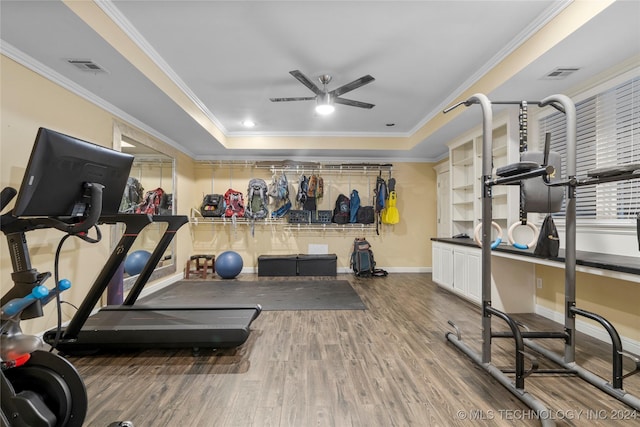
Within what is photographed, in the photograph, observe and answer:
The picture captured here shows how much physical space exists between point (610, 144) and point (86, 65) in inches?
196

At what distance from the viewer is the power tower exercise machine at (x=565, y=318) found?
1760 millimetres

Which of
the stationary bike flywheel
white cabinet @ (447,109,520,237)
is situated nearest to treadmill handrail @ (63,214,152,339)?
the stationary bike flywheel

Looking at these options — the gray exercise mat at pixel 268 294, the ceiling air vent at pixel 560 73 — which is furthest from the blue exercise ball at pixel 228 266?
the ceiling air vent at pixel 560 73

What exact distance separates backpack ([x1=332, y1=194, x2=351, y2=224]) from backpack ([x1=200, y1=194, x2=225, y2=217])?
7.83 feet

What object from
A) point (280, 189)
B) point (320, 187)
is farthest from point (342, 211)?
point (280, 189)

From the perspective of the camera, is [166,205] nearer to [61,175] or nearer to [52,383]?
[61,175]

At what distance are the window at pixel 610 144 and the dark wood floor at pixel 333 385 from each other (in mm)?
1298

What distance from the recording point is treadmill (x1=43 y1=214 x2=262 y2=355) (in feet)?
7.38

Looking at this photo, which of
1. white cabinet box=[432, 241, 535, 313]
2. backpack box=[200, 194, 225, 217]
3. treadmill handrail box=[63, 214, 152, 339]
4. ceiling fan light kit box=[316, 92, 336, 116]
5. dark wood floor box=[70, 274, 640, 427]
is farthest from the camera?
backpack box=[200, 194, 225, 217]

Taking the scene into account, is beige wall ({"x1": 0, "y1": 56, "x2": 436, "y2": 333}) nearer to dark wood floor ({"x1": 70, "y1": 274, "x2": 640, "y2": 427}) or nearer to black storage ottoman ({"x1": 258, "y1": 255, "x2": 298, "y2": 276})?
black storage ottoman ({"x1": 258, "y1": 255, "x2": 298, "y2": 276})

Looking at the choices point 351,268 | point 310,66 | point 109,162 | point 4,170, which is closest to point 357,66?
point 310,66

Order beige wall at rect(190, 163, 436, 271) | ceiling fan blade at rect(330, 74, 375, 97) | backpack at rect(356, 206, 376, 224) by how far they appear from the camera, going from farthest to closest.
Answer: beige wall at rect(190, 163, 436, 271) < backpack at rect(356, 206, 376, 224) < ceiling fan blade at rect(330, 74, 375, 97)

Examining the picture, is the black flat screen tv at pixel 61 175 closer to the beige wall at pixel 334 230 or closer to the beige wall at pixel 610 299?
the beige wall at pixel 610 299

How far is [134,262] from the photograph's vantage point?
404 cm
